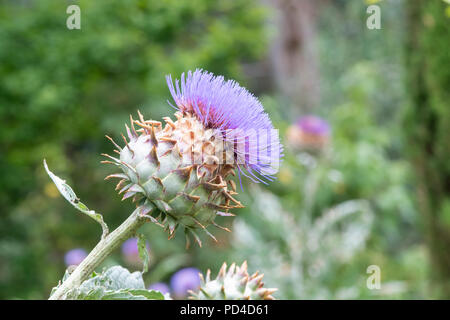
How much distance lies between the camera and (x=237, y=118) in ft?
3.12

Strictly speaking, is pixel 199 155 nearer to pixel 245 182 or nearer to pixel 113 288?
pixel 113 288

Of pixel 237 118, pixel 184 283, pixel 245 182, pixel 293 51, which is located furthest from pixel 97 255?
pixel 293 51

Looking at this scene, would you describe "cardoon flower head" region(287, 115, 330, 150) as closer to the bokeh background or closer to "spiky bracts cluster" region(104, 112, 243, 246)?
the bokeh background

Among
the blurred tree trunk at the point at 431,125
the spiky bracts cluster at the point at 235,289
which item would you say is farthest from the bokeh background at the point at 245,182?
the spiky bracts cluster at the point at 235,289

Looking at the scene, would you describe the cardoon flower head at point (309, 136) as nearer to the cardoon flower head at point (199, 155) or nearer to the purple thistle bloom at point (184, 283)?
the purple thistle bloom at point (184, 283)

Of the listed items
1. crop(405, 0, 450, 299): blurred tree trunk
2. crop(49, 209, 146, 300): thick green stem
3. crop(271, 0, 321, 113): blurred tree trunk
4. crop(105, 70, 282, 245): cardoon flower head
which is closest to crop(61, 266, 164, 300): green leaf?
crop(49, 209, 146, 300): thick green stem

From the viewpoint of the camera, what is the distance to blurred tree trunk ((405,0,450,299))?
3.17m

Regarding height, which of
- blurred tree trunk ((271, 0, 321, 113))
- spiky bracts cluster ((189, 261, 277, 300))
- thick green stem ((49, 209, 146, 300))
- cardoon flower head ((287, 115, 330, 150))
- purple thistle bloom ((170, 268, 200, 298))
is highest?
blurred tree trunk ((271, 0, 321, 113))

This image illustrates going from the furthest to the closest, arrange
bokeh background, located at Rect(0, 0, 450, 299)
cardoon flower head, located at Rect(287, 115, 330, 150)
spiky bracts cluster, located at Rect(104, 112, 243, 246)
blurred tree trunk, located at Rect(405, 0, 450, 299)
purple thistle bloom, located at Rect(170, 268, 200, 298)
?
cardoon flower head, located at Rect(287, 115, 330, 150) → bokeh background, located at Rect(0, 0, 450, 299) → blurred tree trunk, located at Rect(405, 0, 450, 299) → purple thistle bloom, located at Rect(170, 268, 200, 298) → spiky bracts cluster, located at Rect(104, 112, 243, 246)

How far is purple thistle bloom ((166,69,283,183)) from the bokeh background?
1.51m

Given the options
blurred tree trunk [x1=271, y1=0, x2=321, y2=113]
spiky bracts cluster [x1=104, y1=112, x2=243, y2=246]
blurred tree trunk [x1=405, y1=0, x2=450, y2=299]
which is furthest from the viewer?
blurred tree trunk [x1=271, y1=0, x2=321, y2=113]

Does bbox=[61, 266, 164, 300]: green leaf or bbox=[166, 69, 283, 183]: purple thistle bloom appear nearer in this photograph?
bbox=[61, 266, 164, 300]: green leaf

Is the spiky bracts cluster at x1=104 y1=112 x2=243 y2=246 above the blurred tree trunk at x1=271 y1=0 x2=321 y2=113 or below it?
below

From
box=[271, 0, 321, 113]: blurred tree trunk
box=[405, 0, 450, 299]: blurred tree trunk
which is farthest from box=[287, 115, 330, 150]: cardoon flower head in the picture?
box=[271, 0, 321, 113]: blurred tree trunk
